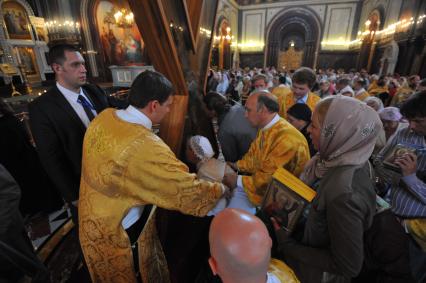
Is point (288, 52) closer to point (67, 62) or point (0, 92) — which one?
point (0, 92)

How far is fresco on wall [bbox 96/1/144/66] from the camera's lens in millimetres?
14523

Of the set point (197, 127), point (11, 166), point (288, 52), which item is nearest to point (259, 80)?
point (197, 127)

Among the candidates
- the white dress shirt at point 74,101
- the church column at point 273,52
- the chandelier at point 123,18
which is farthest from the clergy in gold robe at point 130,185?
the church column at point 273,52

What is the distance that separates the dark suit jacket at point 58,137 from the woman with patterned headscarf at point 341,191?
198cm

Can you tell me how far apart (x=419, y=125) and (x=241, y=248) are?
2023 millimetres

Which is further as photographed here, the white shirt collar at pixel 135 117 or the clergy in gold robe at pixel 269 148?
the clergy in gold robe at pixel 269 148

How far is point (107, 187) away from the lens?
1266 millimetres

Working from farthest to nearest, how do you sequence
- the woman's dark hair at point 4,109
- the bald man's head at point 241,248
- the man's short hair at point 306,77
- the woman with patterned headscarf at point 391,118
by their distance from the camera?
the man's short hair at point 306,77 → the woman with patterned headscarf at point 391,118 → the woman's dark hair at point 4,109 → the bald man's head at point 241,248

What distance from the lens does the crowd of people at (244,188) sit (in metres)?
1.07

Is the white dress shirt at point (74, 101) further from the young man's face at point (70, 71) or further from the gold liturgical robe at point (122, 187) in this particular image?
the gold liturgical robe at point (122, 187)

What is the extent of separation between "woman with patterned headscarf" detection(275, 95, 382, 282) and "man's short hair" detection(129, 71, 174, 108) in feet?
3.00

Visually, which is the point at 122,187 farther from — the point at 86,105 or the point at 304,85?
the point at 304,85

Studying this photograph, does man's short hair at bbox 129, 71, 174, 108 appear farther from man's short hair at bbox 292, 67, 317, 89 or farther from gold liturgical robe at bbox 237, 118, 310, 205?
man's short hair at bbox 292, 67, 317, 89

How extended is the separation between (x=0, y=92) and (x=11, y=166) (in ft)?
39.6
